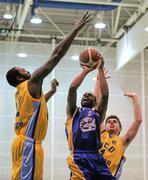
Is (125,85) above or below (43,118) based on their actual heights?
above

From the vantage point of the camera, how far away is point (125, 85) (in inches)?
489

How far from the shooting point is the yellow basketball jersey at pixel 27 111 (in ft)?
12.5

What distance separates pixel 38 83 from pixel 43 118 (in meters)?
0.35

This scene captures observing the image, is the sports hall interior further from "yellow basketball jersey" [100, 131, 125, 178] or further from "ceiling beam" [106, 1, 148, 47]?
"yellow basketball jersey" [100, 131, 125, 178]

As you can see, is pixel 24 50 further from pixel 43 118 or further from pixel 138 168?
pixel 43 118

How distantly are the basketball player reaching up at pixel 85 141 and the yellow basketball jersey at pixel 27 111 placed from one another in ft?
1.13

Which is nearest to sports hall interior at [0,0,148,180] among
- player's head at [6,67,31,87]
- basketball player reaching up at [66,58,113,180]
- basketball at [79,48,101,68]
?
basketball at [79,48,101,68]

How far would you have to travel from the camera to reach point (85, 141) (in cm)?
401

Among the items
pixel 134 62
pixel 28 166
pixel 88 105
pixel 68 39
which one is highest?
pixel 134 62

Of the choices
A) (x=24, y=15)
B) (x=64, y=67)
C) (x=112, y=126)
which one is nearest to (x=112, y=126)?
(x=112, y=126)

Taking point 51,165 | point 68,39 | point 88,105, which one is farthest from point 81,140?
point 51,165

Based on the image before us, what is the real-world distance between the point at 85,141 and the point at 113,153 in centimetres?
115

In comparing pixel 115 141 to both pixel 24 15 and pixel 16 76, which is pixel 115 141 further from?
pixel 24 15

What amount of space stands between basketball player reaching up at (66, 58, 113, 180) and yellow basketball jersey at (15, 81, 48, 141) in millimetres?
344
